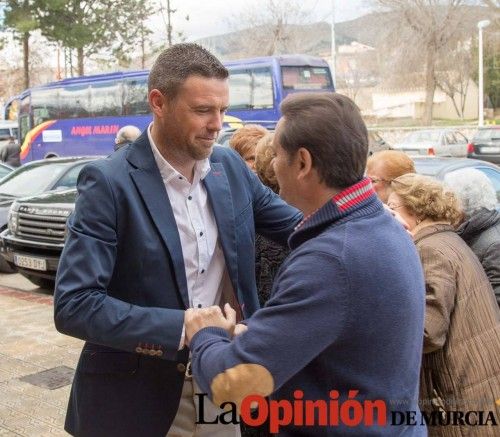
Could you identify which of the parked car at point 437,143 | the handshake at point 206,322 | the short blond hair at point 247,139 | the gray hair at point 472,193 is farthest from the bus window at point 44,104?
the handshake at point 206,322

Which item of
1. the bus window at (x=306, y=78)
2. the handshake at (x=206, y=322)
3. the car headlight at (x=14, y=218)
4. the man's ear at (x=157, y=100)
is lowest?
the car headlight at (x=14, y=218)

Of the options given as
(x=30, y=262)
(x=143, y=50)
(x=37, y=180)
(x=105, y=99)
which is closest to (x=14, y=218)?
(x=30, y=262)

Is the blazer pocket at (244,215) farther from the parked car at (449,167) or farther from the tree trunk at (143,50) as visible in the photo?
the tree trunk at (143,50)

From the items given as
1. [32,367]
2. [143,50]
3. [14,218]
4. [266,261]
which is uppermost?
[143,50]

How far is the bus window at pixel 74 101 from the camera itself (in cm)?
2331

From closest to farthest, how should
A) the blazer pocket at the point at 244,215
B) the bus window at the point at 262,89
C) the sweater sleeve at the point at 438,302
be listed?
the blazer pocket at the point at 244,215
the sweater sleeve at the point at 438,302
the bus window at the point at 262,89

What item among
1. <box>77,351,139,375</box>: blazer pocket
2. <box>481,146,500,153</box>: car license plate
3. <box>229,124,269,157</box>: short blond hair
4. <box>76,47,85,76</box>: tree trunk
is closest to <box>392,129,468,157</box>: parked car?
<box>481,146,500,153</box>: car license plate

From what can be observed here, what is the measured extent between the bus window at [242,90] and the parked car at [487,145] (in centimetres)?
931

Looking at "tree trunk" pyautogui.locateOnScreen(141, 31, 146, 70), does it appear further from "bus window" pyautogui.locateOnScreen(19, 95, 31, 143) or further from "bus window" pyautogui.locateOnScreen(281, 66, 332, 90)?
"bus window" pyautogui.locateOnScreen(281, 66, 332, 90)

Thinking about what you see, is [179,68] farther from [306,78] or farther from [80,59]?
[80,59]

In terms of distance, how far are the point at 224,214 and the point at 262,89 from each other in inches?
686

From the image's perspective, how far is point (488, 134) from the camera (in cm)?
2462

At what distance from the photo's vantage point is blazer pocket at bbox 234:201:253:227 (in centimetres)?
237

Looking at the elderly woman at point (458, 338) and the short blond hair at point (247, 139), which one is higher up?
the short blond hair at point (247, 139)
